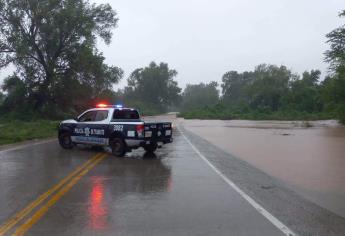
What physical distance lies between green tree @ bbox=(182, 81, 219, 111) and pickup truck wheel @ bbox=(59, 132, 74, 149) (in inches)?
5315

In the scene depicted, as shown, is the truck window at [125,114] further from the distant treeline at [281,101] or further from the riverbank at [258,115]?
the riverbank at [258,115]

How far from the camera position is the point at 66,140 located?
20.5m

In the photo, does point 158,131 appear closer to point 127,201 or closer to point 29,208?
point 127,201

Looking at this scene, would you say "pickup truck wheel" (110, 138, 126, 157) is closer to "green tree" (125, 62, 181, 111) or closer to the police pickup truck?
the police pickup truck

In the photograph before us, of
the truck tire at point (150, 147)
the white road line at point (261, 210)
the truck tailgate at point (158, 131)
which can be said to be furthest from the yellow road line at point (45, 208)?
the truck tire at point (150, 147)

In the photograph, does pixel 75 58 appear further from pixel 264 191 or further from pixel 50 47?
pixel 264 191

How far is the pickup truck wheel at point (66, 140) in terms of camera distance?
2036cm

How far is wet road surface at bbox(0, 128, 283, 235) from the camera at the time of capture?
7316mm

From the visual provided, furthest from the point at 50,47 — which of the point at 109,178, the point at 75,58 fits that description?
the point at 109,178

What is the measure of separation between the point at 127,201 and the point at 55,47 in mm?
41714

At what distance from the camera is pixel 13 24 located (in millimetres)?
47375

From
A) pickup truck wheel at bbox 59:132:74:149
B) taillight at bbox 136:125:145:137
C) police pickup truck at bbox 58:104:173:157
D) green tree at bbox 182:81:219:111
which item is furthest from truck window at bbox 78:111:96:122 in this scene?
green tree at bbox 182:81:219:111

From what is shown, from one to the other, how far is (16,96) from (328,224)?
46.2m

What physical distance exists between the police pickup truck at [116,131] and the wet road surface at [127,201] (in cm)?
162
